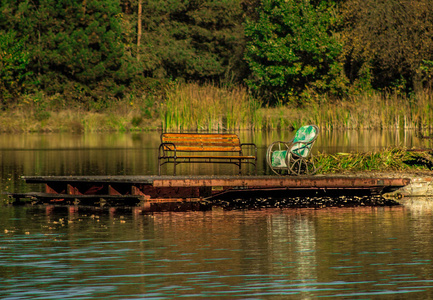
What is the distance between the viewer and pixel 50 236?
11664mm

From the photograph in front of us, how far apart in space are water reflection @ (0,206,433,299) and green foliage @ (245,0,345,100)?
3805cm

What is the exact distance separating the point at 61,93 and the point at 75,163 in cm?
3129

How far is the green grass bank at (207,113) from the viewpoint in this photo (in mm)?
40250

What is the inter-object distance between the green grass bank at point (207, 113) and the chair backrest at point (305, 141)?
2262cm

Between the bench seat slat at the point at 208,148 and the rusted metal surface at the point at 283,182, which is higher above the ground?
the bench seat slat at the point at 208,148

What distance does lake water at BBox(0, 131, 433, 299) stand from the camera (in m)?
8.30

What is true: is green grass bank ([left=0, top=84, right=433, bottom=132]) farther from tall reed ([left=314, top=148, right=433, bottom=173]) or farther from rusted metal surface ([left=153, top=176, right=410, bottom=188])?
rusted metal surface ([left=153, top=176, right=410, bottom=188])

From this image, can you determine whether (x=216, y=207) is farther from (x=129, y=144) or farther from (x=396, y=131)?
(x=396, y=131)

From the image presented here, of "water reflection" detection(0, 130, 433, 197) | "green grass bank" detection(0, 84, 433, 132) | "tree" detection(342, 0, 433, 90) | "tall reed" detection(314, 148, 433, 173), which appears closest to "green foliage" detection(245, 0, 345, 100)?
"tree" detection(342, 0, 433, 90)

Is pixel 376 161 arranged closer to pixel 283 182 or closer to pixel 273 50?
pixel 283 182

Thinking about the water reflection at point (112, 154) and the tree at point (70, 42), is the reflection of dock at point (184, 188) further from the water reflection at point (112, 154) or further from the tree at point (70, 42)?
the tree at point (70, 42)

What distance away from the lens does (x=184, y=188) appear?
53.9 feet

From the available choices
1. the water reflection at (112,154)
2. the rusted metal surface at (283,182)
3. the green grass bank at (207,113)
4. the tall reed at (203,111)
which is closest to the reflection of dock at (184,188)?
the rusted metal surface at (283,182)

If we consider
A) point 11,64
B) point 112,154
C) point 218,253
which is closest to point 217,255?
point 218,253
